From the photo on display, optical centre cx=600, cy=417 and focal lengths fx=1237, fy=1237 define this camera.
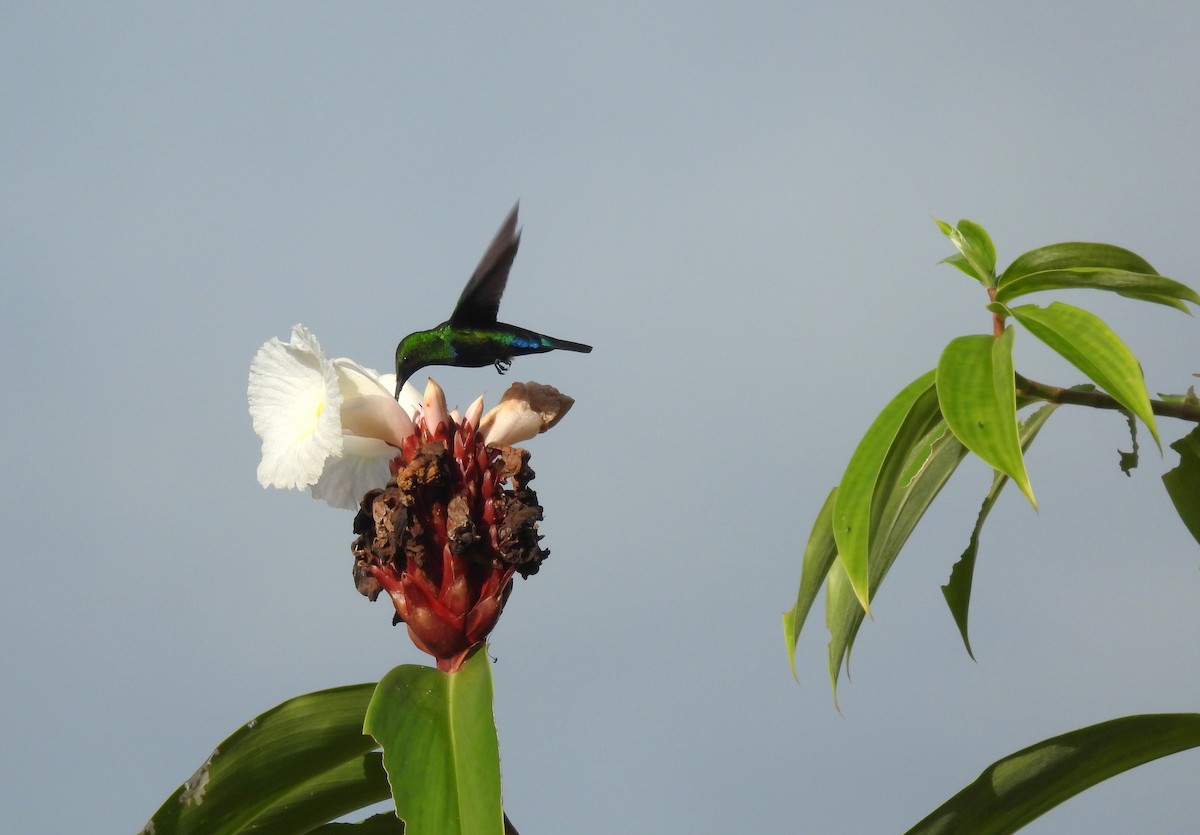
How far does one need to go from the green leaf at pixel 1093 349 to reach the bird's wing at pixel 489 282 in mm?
687

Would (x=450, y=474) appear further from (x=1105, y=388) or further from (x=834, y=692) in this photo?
(x=1105, y=388)

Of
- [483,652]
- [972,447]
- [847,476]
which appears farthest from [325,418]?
[972,447]

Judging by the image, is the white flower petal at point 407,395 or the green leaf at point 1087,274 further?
the white flower petal at point 407,395

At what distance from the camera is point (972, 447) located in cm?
140

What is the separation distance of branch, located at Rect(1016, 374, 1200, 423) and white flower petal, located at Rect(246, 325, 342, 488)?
0.92 meters

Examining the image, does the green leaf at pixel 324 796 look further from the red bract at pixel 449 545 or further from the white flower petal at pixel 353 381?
the white flower petal at pixel 353 381

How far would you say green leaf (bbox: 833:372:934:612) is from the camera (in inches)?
56.8

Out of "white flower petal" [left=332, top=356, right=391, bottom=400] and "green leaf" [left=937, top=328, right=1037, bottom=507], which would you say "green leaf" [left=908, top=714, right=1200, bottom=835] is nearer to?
"green leaf" [left=937, top=328, right=1037, bottom=507]

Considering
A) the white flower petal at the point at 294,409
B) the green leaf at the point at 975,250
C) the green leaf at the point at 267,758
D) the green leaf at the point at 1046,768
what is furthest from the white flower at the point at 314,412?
the green leaf at the point at 1046,768

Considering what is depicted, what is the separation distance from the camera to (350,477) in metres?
1.83

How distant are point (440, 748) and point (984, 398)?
780 mm

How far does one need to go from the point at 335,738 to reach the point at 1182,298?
1247 mm

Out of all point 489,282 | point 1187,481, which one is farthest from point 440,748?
point 1187,481

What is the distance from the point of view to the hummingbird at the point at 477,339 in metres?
1.79
